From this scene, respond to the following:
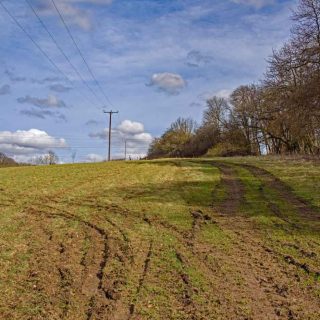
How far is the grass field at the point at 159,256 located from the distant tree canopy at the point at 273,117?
17.2 meters

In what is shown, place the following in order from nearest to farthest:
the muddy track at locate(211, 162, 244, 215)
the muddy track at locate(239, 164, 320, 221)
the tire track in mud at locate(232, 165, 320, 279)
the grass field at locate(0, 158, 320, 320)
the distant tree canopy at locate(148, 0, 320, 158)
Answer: the grass field at locate(0, 158, 320, 320), the tire track in mud at locate(232, 165, 320, 279), the muddy track at locate(239, 164, 320, 221), the muddy track at locate(211, 162, 244, 215), the distant tree canopy at locate(148, 0, 320, 158)

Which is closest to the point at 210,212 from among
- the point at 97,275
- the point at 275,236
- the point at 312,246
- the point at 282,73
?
the point at 275,236

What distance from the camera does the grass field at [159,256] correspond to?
636cm

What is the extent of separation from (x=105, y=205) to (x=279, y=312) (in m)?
9.27

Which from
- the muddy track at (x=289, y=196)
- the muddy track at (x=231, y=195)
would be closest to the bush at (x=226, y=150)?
the muddy track at (x=289, y=196)

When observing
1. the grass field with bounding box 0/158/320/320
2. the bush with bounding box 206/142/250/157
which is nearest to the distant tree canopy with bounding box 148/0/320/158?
the bush with bounding box 206/142/250/157

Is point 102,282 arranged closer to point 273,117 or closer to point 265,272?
point 265,272

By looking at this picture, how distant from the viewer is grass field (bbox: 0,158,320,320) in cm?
636

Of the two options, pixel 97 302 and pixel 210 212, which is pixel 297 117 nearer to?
pixel 210 212

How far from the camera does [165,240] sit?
10016 mm

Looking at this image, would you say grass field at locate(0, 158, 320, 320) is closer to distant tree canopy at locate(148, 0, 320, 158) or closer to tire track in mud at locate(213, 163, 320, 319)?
tire track in mud at locate(213, 163, 320, 319)

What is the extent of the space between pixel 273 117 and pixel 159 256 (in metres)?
40.7

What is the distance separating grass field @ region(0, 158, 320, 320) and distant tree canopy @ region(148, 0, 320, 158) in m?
17.2

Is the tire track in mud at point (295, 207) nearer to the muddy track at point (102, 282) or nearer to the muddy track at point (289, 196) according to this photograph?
the muddy track at point (289, 196)
